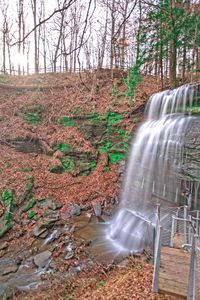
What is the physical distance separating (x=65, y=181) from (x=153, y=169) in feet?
15.1

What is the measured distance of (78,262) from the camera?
9.08 meters

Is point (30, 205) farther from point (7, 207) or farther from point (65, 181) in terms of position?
point (65, 181)

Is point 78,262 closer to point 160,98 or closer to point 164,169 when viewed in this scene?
point 164,169

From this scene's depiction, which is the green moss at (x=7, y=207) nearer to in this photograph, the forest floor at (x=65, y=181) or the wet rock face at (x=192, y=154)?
the forest floor at (x=65, y=181)

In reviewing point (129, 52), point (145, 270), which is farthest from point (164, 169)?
point (129, 52)

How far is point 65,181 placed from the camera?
14.2 m

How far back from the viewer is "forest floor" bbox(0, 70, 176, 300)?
26.5 ft

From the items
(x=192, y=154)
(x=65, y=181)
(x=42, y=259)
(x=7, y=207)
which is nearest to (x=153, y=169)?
(x=192, y=154)

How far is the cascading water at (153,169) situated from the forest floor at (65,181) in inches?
32.0

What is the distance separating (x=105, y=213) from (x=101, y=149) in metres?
3.96

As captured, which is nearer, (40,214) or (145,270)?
(145,270)

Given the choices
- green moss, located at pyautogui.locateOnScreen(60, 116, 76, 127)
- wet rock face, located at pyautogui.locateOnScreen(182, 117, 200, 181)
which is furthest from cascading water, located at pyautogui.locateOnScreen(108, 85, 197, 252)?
green moss, located at pyautogui.locateOnScreen(60, 116, 76, 127)

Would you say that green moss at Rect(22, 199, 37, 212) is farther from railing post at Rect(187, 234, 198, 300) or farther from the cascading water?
railing post at Rect(187, 234, 198, 300)

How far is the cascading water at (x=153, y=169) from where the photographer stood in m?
10.2
